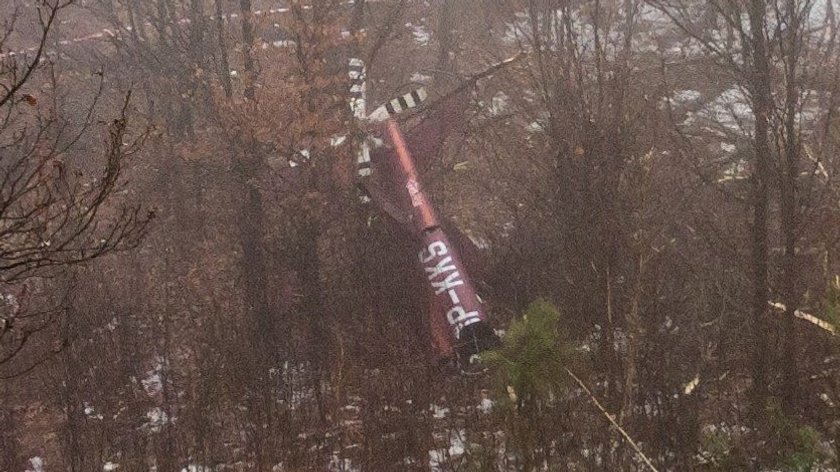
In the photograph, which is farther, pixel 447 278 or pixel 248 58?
pixel 248 58

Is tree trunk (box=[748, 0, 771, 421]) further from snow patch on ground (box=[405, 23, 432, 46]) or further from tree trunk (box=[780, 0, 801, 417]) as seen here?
snow patch on ground (box=[405, 23, 432, 46])

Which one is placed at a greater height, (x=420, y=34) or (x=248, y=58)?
(x=420, y=34)

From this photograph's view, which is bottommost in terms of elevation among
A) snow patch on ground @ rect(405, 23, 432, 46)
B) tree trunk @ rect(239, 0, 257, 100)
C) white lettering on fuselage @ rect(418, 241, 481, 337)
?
white lettering on fuselage @ rect(418, 241, 481, 337)

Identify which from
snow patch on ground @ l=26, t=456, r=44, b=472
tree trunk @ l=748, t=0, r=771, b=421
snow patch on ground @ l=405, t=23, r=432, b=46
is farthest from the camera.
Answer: snow patch on ground @ l=405, t=23, r=432, b=46

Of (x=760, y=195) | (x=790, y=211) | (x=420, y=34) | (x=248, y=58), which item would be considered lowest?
(x=790, y=211)

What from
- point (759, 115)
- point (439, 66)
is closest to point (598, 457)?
point (759, 115)

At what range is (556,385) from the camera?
13.3 ft

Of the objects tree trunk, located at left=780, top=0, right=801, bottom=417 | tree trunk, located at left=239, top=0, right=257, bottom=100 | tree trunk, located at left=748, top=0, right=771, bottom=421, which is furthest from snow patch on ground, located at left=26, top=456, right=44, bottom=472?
tree trunk, located at left=780, top=0, right=801, bottom=417

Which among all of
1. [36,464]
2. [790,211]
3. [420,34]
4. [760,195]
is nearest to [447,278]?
[760,195]

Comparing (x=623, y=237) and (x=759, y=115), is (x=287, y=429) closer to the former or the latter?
(x=623, y=237)

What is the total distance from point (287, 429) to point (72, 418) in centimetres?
182

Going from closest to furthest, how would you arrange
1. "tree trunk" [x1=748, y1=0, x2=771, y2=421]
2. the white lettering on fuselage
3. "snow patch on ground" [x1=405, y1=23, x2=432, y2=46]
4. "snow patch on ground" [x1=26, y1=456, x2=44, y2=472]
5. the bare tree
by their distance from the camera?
the bare tree → "tree trunk" [x1=748, y1=0, x2=771, y2=421] → "snow patch on ground" [x1=26, y1=456, x2=44, y2=472] → the white lettering on fuselage → "snow patch on ground" [x1=405, y1=23, x2=432, y2=46]

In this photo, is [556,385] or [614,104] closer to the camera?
[556,385]

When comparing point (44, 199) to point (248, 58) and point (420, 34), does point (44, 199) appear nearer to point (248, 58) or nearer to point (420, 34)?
point (248, 58)
